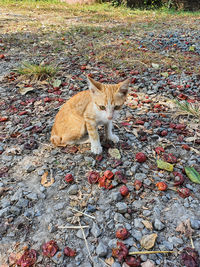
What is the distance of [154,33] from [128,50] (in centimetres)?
276

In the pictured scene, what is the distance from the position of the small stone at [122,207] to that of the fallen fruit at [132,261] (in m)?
0.56

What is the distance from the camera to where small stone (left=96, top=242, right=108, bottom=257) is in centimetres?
234

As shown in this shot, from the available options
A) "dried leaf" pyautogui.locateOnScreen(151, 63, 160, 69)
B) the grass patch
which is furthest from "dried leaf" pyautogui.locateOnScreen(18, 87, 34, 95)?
"dried leaf" pyautogui.locateOnScreen(151, 63, 160, 69)

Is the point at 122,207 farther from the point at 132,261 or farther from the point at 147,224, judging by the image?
the point at 132,261

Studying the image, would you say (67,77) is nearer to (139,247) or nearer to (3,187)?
(3,187)

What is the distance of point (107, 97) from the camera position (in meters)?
3.25

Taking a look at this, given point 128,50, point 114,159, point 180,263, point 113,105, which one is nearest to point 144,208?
point 180,263

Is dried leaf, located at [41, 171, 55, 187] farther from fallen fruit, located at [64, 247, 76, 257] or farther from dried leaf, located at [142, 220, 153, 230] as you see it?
dried leaf, located at [142, 220, 153, 230]

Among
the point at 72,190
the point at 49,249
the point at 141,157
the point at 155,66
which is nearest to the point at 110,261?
the point at 49,249

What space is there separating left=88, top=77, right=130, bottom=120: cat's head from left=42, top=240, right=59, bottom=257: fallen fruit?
5.94 feet

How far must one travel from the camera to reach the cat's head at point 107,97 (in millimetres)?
3258

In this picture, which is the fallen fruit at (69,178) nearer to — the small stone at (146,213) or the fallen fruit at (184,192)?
the small stone at (146,213)

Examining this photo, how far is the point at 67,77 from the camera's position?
6.28 m

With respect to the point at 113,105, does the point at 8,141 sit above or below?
below
